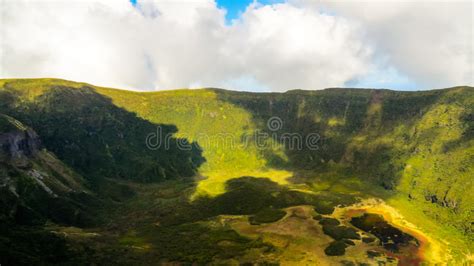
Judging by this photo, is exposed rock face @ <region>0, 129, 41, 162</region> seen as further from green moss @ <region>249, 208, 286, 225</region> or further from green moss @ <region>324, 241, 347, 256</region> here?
green moss @ <region>324, 241, 347, 256</region>

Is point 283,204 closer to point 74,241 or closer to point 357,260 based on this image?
point 357,260

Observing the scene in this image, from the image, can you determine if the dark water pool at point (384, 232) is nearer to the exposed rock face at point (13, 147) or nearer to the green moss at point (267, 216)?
the green moss at point (267, 216)

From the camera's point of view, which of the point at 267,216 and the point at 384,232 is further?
the point at 267,216

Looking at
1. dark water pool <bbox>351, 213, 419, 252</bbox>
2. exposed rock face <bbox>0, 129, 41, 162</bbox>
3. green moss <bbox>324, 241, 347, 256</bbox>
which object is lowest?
green moss <bbox>324, 241, 347, 256</bbox>

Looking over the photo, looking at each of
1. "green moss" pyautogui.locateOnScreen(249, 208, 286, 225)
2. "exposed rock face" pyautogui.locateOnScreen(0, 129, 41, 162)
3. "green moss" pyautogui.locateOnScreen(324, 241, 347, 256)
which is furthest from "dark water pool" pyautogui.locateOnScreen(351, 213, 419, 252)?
"exposed rock face" pyautogui.locateOnScreen(0, 129, 41, 162)

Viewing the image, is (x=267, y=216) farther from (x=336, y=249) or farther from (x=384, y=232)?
(x=384, y=232)

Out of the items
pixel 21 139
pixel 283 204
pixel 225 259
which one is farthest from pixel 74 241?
pixel 283 204

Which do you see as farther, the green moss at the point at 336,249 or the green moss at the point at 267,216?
the green moss at the point at 267,216

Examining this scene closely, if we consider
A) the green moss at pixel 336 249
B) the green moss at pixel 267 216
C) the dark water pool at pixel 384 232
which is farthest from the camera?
the green moss at pixel 267 216

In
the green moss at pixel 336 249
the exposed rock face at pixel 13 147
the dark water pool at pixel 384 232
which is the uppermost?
the exposed rock face at pixel 13 147

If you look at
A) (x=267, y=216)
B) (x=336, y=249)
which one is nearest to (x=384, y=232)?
(x=336, y=249)

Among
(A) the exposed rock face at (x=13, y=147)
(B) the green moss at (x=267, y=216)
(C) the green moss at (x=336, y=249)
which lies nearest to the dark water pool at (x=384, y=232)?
(C) the green moss at (x=336, y=249)
